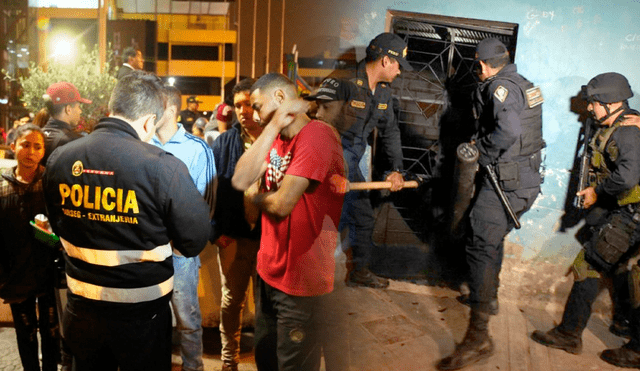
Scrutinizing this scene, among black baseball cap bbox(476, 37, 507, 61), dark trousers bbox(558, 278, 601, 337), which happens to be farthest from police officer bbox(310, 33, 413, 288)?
dark trousers bbox(558, 278, 601, 337)

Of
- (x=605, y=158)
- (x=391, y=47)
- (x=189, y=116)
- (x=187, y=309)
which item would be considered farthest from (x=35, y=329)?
(x=189, y=116)

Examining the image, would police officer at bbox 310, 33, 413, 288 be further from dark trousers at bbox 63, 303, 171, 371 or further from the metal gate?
dark trousers at bbox 63, 303, 171, 371

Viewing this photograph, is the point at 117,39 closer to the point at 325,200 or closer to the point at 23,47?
the point at 23,47

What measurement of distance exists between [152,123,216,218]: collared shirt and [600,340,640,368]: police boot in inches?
134

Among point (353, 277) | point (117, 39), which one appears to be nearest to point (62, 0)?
point (117, 39)

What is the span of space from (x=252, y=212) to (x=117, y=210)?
967 mm

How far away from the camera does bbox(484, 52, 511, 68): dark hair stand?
388cm

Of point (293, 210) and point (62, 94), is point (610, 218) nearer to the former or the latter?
point (293, 210)

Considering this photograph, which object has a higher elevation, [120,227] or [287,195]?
[287,195]

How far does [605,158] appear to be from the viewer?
3.82 m

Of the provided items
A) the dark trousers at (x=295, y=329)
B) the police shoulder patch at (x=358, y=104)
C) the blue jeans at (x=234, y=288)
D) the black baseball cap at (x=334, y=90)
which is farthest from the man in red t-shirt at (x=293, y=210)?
the police shoulder patch at (x=358, y=104)

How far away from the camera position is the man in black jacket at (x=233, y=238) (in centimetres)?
318

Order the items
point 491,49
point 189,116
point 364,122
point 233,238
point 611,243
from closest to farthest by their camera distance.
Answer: point 233,238 < point 611,243 < point 491,49 < point 364,122 < point 189,116

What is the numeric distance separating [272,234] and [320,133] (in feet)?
1.99
